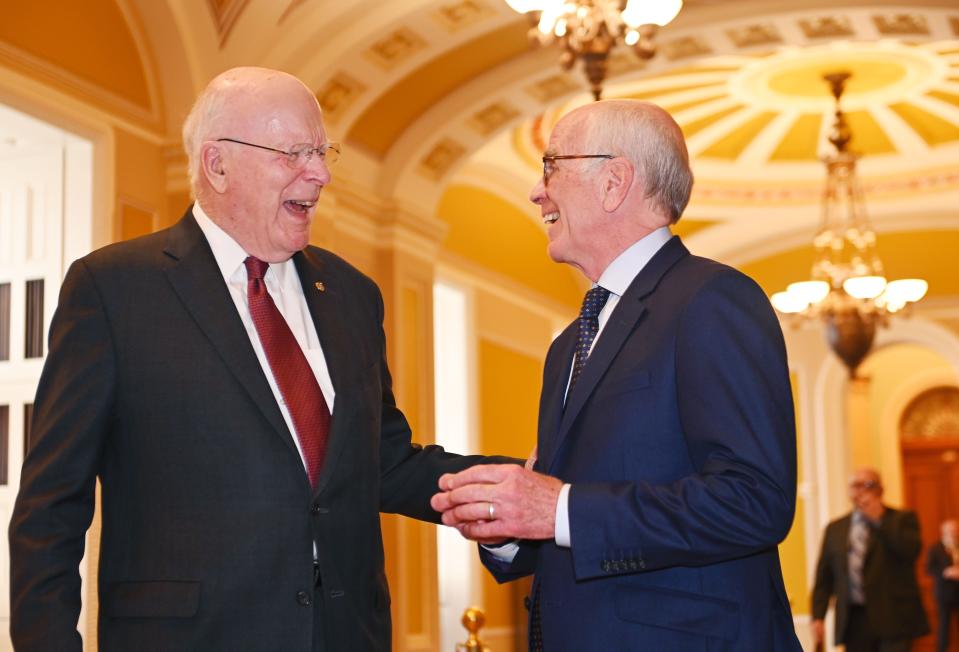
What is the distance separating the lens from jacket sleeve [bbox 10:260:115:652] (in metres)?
2.23

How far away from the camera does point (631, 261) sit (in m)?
2.53

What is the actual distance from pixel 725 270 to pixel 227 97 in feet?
3.60

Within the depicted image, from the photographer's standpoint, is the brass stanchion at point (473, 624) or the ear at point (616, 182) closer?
the ear at point (616, 182)

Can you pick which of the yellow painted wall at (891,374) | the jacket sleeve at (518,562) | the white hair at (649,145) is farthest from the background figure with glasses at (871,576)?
the yellow painted wall at (891,374)

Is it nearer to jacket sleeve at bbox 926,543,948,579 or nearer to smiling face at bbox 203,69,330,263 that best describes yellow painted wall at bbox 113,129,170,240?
smiling face at bbox 203,69,330,263

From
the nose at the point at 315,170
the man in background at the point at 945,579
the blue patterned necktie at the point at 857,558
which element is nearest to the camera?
the nose at the point at 315,170

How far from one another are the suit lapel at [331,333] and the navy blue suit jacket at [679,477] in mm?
424

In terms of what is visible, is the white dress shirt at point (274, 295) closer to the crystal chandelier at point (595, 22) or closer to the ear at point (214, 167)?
the ear at point (214, 167)

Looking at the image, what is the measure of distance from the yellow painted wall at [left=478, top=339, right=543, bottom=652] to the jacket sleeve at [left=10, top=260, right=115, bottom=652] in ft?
29.6

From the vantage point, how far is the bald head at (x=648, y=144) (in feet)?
8.20

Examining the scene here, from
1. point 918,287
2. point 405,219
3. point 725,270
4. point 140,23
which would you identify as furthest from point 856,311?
point 725,270

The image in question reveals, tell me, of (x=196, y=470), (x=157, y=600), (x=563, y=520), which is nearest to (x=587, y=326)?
(x=563, y=520)

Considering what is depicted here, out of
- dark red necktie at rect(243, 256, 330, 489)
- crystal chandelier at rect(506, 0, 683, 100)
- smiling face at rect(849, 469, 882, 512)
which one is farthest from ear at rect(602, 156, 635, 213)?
smiling face at rect(849, 469, 882, 512)

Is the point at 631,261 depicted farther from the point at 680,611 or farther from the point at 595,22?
the point at 595,22
